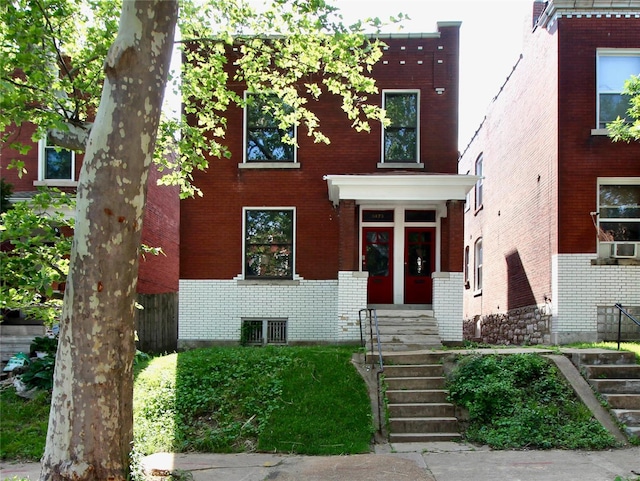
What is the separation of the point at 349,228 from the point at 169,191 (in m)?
9.95

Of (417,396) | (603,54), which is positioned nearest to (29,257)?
(417,396)

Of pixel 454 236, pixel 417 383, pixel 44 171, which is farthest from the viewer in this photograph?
pixel 44 171

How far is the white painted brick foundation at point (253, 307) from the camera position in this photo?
49.4 feet

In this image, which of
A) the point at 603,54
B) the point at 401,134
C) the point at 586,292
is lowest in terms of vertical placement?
the point at 586,292

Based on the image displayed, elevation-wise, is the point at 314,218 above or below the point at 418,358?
above

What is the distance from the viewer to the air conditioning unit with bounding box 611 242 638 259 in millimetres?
14211

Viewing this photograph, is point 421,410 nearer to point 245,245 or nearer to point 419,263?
point 419,263

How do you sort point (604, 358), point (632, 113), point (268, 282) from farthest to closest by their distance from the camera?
point (268, 282) < point (632, 113) < point (604, 358)

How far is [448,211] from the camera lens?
1398 cm

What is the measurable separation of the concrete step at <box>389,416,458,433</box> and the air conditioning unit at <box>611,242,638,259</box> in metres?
7.66

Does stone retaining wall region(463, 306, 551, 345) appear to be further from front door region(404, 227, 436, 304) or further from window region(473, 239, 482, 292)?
front door region(404, 227, 436, 304)

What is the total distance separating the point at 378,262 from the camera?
15.4 metres

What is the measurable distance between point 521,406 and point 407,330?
14.5 ft

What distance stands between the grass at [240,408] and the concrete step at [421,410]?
45 cm
